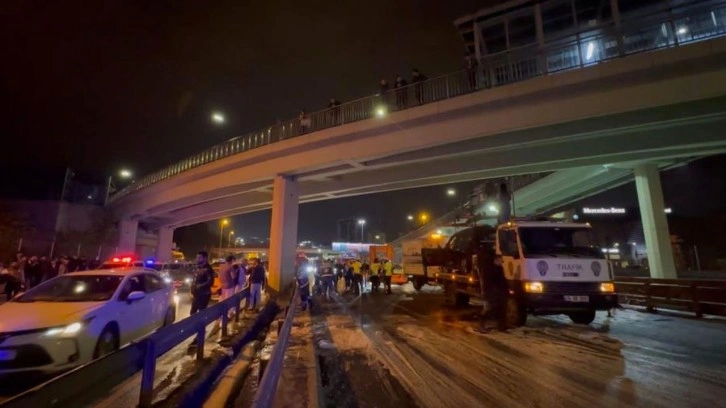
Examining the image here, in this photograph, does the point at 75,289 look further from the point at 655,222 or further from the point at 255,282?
the point at 655,222

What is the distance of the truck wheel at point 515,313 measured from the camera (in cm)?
984

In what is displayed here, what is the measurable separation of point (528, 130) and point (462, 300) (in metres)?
7.20

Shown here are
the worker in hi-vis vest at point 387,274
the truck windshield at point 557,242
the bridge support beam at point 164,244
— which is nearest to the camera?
the truck windshield at point 557,242

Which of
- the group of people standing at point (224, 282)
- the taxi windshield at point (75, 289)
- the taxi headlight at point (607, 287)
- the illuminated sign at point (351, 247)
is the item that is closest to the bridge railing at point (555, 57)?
the taxi headlight at point (607, 287)

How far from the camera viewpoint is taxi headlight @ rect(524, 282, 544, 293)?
30.8 ft

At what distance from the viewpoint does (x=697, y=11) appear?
1262 centimetres

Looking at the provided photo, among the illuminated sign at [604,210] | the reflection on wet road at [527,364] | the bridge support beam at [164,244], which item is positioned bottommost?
the reflection on wet road at [527,364]

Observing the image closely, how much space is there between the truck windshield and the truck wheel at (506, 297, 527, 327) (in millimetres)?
1289

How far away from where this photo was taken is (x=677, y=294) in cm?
1235

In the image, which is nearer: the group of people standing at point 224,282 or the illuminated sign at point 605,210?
the group of people standing at point 224,282

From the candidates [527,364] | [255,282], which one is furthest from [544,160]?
[255,282]

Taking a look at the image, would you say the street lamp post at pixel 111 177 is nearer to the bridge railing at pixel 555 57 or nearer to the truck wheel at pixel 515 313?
the bridge railing at pixel 555 57

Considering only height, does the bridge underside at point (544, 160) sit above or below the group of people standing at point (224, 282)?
above

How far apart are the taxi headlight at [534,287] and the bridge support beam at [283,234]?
15259 mm
